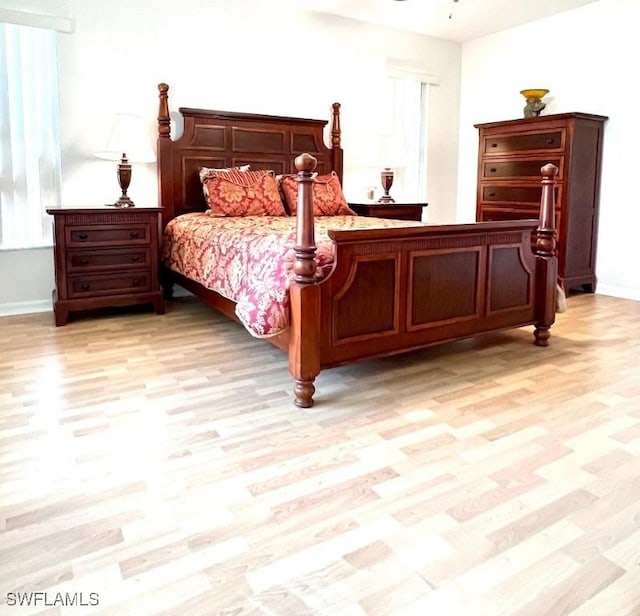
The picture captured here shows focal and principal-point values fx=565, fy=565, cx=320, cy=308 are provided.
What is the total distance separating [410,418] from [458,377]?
61 cm

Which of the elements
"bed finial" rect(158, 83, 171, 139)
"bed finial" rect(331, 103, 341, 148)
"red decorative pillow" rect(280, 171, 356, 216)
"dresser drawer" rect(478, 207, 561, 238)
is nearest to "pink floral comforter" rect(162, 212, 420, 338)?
"red decorative pillow" rect(280, 171, 356, 216)

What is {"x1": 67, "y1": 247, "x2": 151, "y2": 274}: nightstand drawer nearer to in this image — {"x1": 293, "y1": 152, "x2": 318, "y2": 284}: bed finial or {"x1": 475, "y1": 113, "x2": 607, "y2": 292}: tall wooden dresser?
{"x1": 293, "y1": 152, "x2": 318, "y2": 284}: bed finial

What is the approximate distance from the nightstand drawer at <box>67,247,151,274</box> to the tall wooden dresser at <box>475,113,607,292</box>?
324 centimetres

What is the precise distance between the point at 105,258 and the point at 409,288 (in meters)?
2.22

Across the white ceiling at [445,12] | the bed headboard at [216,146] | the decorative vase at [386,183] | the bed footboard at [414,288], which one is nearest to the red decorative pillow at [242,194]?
the bed headboard at [216,146]

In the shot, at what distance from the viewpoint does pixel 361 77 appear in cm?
536

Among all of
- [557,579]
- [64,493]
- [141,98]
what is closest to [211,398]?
[64,493]

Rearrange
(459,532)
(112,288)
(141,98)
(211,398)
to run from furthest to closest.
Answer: (141,98) < (112,288) < (211,398) < (459,532)

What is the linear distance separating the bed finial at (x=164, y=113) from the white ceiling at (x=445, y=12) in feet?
4.45

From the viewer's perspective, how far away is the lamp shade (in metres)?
3.96

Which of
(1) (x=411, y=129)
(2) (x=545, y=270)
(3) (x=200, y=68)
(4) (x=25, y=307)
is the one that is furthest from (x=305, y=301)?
(1) (x=411, y=129)

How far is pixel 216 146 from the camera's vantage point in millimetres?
4590

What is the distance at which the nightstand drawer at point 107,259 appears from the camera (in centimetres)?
378

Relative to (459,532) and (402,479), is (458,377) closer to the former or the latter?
(402,479)
